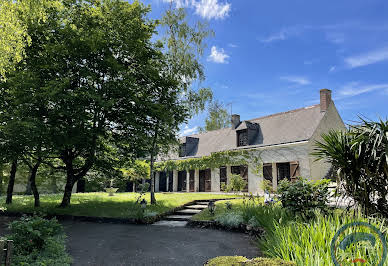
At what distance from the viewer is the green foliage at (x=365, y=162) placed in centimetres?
638

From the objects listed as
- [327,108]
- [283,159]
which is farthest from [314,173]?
→ [327,108]

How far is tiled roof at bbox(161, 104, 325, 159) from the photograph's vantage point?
19734mm

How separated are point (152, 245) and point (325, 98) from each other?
18071 millimetres

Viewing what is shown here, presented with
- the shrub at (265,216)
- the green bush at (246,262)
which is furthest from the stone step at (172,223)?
the green bush at (246,262)

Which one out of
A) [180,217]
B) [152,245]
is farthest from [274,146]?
[152,245]

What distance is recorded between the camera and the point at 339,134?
7117 mm

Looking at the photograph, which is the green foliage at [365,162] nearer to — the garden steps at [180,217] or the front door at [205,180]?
the garden steps at [180,217]

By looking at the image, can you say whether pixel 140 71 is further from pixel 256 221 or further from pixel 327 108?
pixel 327 108

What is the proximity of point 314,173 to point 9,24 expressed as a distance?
739 inches

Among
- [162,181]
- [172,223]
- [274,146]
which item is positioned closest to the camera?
[172,223]

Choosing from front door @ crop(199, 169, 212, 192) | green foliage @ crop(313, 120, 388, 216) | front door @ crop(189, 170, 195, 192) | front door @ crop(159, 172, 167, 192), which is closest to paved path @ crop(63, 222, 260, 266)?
green foliage @ crop(313, 120, 388, 216)

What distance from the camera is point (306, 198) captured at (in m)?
7.25

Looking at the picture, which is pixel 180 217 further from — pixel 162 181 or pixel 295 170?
pixel 162 181

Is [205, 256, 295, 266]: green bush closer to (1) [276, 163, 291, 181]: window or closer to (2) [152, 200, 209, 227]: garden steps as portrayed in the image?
(2) [152, 200, 209, 227]: garden steps
